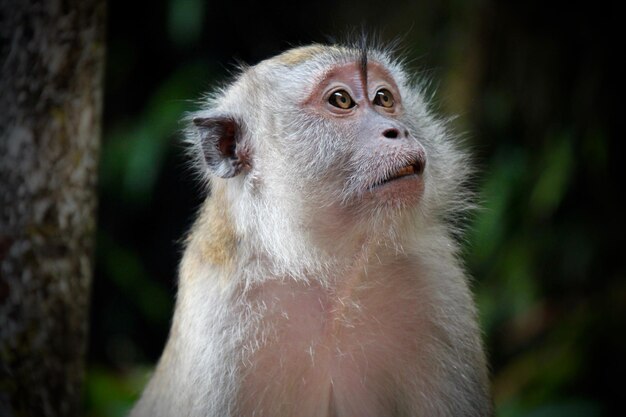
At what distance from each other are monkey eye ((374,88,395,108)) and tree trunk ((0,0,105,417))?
142 cm

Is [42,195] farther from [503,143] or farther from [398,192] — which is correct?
[503,143]

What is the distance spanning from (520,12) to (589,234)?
190 cm

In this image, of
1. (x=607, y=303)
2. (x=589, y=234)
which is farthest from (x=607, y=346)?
(x=589, y=234)

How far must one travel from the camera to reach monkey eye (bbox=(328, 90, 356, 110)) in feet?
13.2

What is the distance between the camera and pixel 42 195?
13.2 ft

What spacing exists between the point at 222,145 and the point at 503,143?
11.5 ft

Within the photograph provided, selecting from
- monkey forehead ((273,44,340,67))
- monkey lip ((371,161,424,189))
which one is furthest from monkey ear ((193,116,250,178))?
monkey lip ((371,161,424,189))

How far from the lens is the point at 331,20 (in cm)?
711

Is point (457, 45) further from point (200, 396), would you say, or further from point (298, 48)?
point (200, 396)

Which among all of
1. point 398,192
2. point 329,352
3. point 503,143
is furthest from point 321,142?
point 503,143

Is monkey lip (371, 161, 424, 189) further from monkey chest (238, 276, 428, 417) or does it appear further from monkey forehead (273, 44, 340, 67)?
monkey forehead (273, 44, 340, 67)

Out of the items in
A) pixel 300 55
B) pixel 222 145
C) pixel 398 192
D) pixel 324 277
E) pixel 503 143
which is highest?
pixel 300 55

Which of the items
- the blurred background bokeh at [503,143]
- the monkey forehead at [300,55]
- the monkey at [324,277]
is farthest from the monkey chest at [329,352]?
the blurred background bokeh at [503,143]

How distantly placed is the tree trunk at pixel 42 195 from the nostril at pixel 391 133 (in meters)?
1.51
